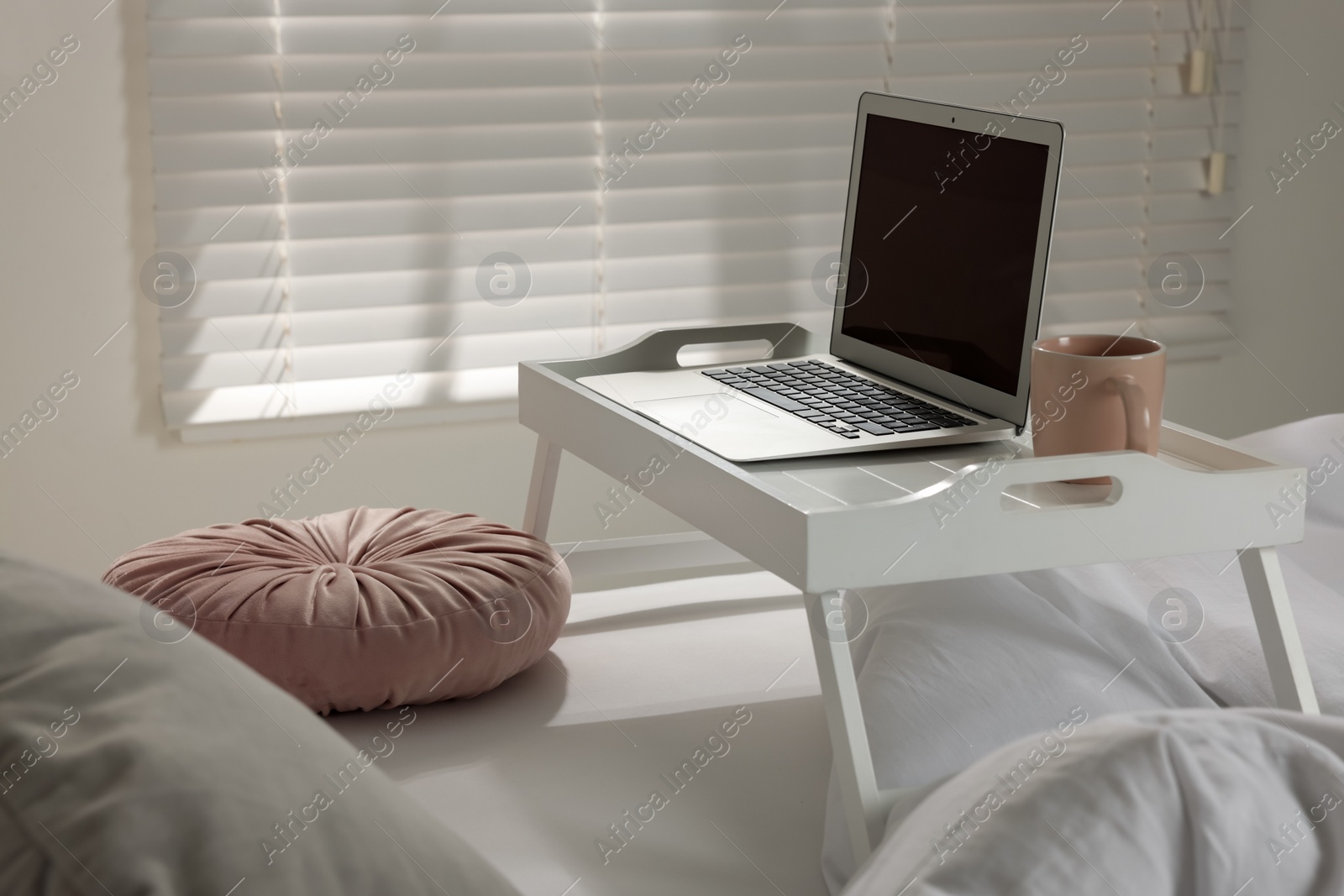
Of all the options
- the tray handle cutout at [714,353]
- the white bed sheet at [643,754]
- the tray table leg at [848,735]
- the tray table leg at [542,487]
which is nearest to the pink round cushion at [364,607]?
the white bed sheet at [643,754]

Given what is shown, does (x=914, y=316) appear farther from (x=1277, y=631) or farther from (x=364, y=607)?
(x=364, y=607)

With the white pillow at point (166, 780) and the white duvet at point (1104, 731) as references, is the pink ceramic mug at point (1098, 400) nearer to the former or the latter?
the white duvet at point (1104, 731)

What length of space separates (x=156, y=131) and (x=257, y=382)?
408 mm

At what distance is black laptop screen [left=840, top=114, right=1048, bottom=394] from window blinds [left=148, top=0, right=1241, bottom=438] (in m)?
0.88

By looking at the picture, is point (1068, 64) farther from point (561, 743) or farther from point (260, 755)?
point (260, 755)

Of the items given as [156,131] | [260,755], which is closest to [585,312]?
[156,131]

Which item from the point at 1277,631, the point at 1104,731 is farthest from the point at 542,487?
the point at 1104,731

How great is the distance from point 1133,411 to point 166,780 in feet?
2.86

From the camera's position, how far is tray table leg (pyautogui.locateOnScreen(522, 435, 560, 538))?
1.47 metres

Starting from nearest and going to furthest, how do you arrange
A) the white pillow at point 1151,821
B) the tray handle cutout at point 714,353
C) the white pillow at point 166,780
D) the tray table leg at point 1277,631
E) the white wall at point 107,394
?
the white pillow at point 166,780, the white pillow at point 1151,821, the tray table leg at point 1277,631, the white wall at point 107,394, the tray handle cutout at point 714,353

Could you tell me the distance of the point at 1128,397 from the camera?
1.03 meters

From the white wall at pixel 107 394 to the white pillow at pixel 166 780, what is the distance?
5.73 ft

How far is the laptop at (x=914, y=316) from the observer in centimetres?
112

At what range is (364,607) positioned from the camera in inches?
45.8
